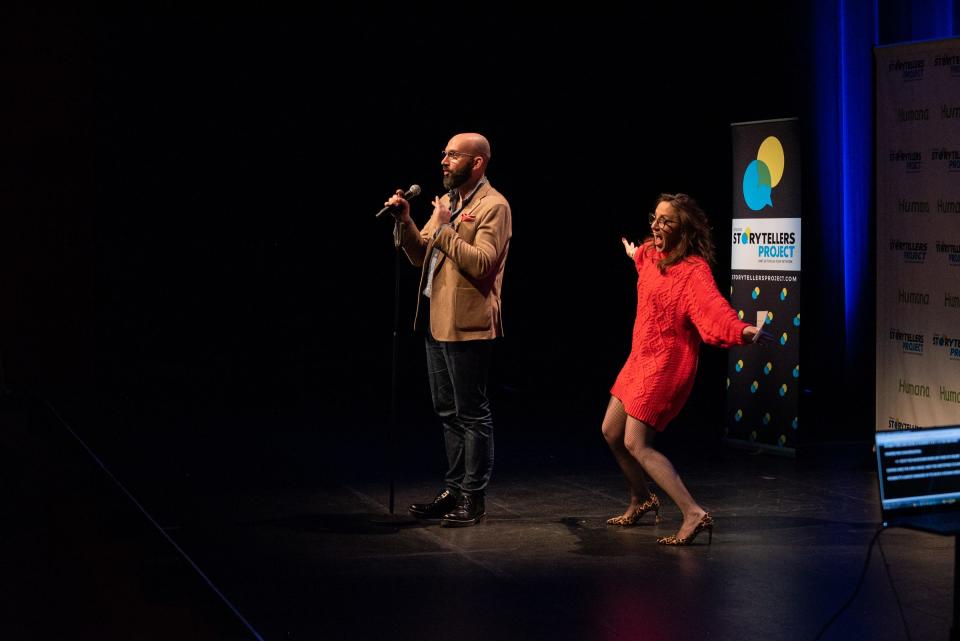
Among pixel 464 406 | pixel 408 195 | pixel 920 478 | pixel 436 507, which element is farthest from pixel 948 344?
pixel 920 478

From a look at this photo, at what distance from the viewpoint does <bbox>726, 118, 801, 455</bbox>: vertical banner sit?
23.7ft

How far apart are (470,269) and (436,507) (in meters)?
1.08

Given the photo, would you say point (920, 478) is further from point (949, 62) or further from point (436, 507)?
point (949, 62)

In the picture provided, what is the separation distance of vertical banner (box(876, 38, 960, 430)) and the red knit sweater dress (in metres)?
1.95

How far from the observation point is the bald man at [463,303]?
509cm

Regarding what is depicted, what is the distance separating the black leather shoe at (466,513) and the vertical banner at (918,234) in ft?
8.24

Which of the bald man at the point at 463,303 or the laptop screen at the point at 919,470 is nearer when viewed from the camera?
the laptop screen at the point at 919,470

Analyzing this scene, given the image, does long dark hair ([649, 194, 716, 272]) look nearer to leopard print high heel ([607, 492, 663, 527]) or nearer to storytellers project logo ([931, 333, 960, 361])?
leopard print high heel ([607, 492, 663, 527])

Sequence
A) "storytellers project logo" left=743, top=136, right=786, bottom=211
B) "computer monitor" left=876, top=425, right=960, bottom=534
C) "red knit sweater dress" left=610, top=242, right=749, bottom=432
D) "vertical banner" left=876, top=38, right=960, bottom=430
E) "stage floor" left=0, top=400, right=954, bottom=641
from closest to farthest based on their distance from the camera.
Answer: "computer monitor" left=876, top=425, right=960, bottom=534
"stage floor" left=0, top=400, right=954, bottom=641
"red knit sweater dress" left=610, top=242, right=749, bottom=432
"vertical banner" left=876, top=38, right=960, bottom=430
"storytellers project logo" left=743, top=136, right=786, bottom=211

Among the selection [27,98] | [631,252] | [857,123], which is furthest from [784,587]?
[27,98]

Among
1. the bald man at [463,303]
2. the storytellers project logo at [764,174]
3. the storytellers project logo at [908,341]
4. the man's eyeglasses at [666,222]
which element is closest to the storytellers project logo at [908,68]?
the storytellers project logo at [764,174]

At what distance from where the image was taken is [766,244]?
293 inches

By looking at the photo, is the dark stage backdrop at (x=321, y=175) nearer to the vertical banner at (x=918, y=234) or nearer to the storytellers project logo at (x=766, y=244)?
the storytellers project logo at (x=766, y=244)

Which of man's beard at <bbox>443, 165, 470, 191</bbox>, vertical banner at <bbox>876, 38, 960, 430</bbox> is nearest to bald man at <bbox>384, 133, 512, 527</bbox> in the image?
man's beard at <bbox>443, 165, 470, 191</bbox>
